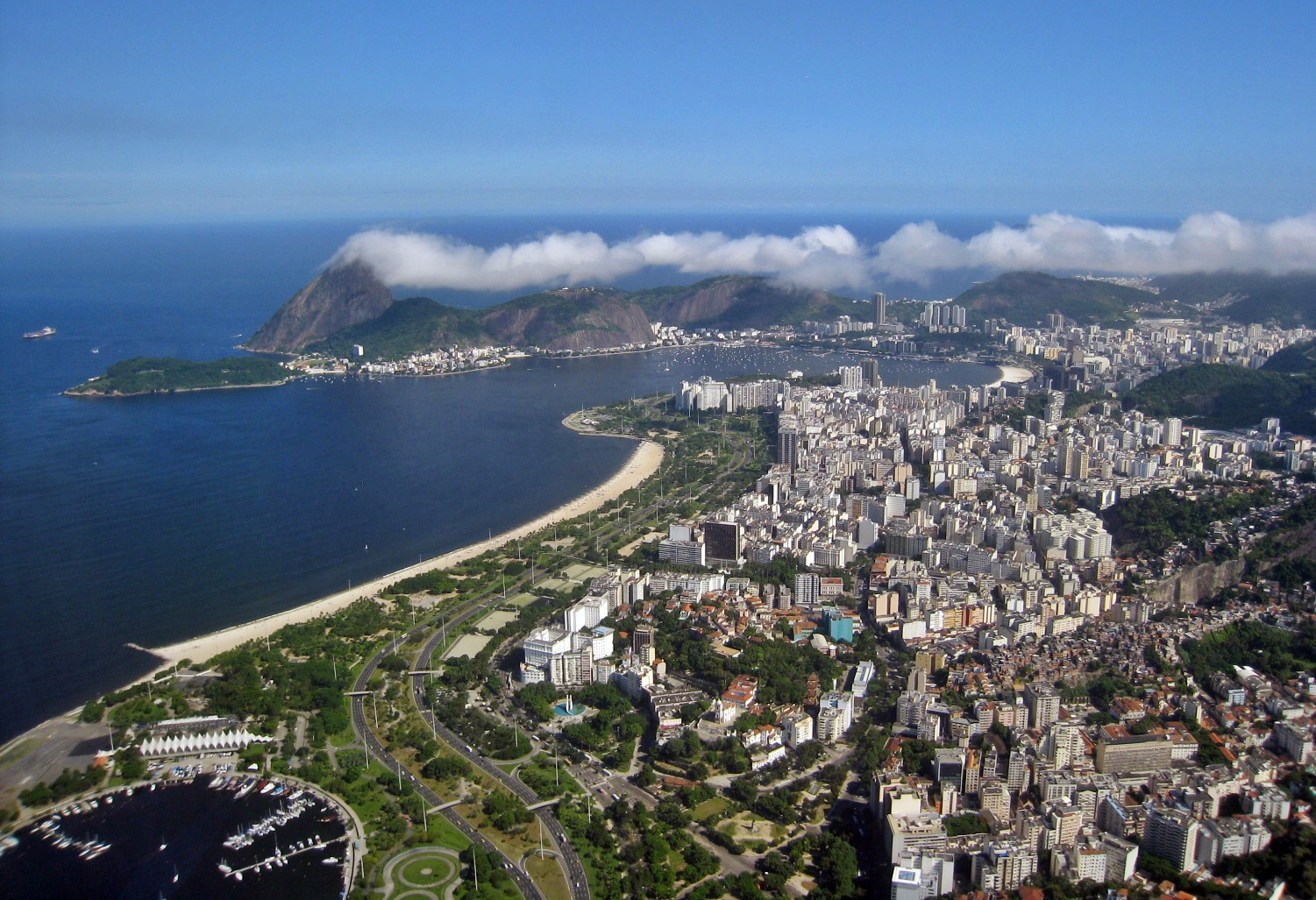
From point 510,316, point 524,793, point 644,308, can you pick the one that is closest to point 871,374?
point 510,316

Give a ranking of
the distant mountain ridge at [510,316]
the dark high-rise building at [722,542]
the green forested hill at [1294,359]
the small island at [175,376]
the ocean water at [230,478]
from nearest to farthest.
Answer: the ocean water at [230,478] < the dark high-rise building at [722,542] < the green forested hill at [1294,359] < the small island at [175,376] < the distant mountain ridge at [510,316]

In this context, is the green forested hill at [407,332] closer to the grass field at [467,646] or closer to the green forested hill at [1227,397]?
the green forested hill at [1227,397]

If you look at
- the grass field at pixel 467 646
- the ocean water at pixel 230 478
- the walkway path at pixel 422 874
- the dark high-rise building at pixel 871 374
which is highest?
the dark high-rise building at pixel 871 374

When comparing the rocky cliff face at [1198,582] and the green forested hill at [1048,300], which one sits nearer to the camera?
the rocky cliff face at [1198,582]

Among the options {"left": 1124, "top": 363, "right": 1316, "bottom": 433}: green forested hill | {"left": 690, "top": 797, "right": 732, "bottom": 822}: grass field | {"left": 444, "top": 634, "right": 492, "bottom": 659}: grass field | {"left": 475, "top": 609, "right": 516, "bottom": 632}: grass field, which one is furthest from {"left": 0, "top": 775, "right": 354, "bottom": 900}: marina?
{"left": 1124, "top": 363, "right": 1316, "bottom": 433}: green forested hill

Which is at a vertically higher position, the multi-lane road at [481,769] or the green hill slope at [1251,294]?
the green hill slope at [1251,294]

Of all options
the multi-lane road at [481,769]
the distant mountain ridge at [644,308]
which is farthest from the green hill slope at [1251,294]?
the multi-lane road at [481,769]

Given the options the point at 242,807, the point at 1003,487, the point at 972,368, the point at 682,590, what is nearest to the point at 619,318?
the point at 972,368

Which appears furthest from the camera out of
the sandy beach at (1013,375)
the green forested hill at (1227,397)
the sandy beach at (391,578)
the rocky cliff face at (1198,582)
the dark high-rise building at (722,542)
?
the sandy beach at (1013,375)
